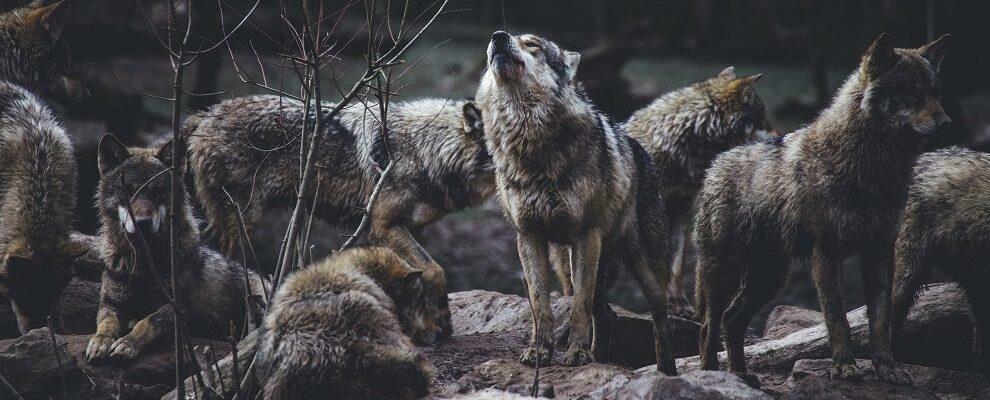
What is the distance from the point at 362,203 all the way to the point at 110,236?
240cm

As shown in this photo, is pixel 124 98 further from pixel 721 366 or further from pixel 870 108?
pixel 870 108

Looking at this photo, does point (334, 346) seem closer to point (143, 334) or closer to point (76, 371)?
point (143, 334)

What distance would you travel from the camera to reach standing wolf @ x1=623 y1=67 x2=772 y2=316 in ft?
30.8

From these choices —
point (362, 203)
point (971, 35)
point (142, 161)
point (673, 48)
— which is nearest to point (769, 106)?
point (673, 48)

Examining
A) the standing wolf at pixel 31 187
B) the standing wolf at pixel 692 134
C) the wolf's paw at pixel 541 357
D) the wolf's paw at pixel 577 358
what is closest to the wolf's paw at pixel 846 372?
the wolf's paw at pixel 577 358

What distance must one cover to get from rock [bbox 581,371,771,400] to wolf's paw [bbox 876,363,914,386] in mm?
1247

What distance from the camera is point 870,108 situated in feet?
19.7

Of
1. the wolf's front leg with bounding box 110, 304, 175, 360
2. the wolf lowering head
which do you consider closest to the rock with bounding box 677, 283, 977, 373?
the wolf's front leg with bounding box 110, 304, 175, 360

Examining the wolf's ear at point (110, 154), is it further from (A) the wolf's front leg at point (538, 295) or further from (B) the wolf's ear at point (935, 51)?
(B) the wolf's ear at point (935, 51)

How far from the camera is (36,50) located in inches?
337

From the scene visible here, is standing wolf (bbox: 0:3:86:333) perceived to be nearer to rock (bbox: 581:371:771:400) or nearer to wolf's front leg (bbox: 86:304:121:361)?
wolf's front leg (bbox: 86:304:121:361)

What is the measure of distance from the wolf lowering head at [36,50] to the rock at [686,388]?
6171 mm

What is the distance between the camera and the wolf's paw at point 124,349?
6293mm

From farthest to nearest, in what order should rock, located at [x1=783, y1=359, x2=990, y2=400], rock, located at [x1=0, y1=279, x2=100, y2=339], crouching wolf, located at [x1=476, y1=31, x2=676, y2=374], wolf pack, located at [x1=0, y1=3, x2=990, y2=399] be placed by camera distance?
rock, located at [x1=0, y1=279, x2=100, y2=339] < crouching wolf, located at [x1=476, y1=31, x2=676, y2=374] < rock, located at [x1=783, y1=359, x2=990, y2=400] < wolf pack, located at [x1=0, y1=3, x2=990, y2=399]
